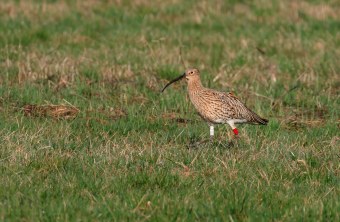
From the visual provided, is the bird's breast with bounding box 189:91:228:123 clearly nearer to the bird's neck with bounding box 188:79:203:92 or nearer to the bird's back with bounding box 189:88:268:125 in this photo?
the bird's back with bounding box 189:88:268:125

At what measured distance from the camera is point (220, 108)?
374 inches

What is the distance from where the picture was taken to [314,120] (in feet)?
34.7

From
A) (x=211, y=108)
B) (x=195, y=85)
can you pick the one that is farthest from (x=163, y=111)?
(x=211, y=108)

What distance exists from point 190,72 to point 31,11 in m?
7.26

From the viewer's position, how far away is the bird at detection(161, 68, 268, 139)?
31.2ft

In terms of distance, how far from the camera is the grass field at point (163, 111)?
676cm

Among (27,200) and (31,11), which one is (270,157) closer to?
(27,200)

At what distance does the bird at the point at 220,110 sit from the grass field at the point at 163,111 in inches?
6.4

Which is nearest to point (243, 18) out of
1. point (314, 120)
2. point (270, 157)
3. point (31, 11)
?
point (31, 11)

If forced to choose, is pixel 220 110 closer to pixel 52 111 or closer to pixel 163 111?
pixel 163 111

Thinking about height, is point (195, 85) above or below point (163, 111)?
above

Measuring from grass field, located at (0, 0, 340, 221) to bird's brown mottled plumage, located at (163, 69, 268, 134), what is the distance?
0.61 ft

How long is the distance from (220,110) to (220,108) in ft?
0.07

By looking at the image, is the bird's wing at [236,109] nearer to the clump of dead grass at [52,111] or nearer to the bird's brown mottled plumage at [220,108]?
the bird's brown mottled plumage at [220,108]
